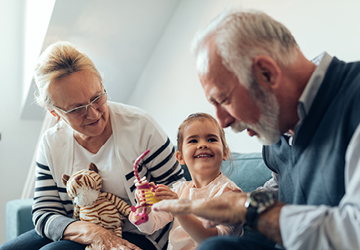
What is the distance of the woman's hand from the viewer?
1.51 metres

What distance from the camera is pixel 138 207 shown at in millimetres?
1312

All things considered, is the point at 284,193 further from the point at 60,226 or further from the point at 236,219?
the point at 60,226

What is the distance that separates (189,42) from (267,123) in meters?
1.91

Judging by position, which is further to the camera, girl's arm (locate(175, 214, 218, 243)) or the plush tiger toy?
the plush tiger toy

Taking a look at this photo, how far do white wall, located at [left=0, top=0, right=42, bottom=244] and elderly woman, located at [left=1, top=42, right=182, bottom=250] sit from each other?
1726 millimetres

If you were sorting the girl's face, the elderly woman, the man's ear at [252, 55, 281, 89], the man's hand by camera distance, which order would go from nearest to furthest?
the man's hand
the man's ear at [252, 55, 281, 89]
the girl's face
the elderly woman

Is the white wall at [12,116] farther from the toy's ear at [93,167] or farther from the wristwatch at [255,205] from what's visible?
the wristwatch at [255,205]

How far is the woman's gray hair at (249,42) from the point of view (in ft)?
3.20

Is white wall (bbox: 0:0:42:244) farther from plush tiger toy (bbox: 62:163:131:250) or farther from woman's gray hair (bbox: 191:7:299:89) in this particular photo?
woman's gray hair (bbox: 191:7:299:89)

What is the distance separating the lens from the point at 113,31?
2.90 m

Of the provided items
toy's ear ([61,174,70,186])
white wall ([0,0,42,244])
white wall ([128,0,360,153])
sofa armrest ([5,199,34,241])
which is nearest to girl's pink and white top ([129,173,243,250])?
toy's ear ([61,174,70,186])

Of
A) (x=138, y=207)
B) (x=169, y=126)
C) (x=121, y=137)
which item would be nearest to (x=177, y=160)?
(x=121, y=137)

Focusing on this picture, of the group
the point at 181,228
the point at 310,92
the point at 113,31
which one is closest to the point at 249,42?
the point at 310,92

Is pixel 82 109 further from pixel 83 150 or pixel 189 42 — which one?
pixel 189 42
